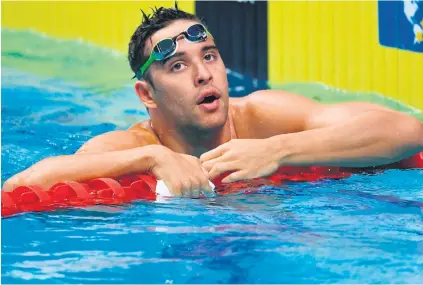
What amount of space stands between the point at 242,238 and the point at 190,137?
112 cm

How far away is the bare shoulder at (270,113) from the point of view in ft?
13.3

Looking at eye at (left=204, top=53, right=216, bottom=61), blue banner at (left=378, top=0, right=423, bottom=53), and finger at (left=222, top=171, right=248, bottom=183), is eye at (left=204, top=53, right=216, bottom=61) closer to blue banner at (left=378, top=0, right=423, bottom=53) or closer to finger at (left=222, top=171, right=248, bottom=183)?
finger at (left=222, top=171, right=248, bottom=183)

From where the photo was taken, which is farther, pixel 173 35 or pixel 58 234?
pixel 173 35

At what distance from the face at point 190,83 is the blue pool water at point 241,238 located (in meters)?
0.40

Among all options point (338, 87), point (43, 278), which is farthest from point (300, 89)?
point (43, 278)

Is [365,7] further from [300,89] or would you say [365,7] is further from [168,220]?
[168,220]

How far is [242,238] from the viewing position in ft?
9.48

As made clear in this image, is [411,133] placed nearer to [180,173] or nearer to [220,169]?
[220,169]

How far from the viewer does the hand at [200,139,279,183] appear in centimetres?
351

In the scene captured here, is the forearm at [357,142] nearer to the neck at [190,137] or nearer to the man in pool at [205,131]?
the man in pool at [205,131]

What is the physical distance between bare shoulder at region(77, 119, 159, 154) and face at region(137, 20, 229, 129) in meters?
0.15

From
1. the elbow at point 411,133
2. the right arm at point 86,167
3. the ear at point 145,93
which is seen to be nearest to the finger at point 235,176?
the right arm at point 86,167

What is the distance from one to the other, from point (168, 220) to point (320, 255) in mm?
639

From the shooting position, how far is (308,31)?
6.15 metres
